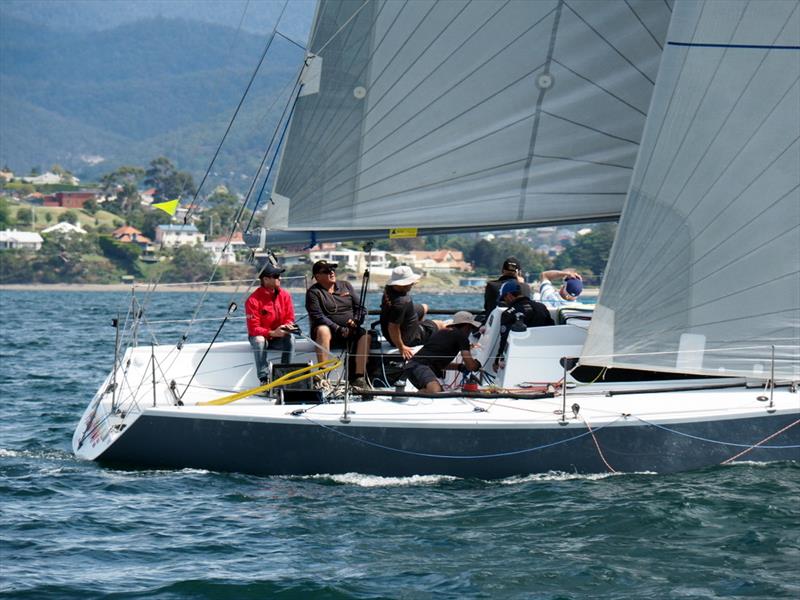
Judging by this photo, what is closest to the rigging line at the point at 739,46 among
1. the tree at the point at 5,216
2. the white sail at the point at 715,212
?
the white sail at the point at 715,212

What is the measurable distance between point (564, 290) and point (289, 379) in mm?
2756

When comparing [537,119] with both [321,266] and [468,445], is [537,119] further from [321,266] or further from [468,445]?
[468,445]

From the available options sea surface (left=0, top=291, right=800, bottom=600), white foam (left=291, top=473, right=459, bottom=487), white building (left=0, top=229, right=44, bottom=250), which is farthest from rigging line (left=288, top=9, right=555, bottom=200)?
white building (left=0, top=229, right=44, bottom=250)

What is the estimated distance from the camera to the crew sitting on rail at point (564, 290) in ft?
33.2

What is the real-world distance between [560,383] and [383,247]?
3301 inches

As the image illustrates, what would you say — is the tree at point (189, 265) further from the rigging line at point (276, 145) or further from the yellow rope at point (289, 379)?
the yellow rope at point (289, 379)

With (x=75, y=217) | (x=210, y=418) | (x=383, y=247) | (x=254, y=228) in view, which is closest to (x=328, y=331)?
(x=254, y=228)

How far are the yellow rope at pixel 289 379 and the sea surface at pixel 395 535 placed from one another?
544 millimetres

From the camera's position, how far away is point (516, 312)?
885cm

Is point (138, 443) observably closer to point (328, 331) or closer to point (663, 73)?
point (328, 331)

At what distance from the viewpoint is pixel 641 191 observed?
8.25 meters

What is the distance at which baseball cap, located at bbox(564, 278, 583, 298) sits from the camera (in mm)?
10086

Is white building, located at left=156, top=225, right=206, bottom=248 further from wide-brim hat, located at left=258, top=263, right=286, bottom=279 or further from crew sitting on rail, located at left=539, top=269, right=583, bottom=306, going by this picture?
wide-brim hat, located at left=258, top=263, right=286, bottom=279

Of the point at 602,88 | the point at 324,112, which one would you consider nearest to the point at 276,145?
the point at 324,112
